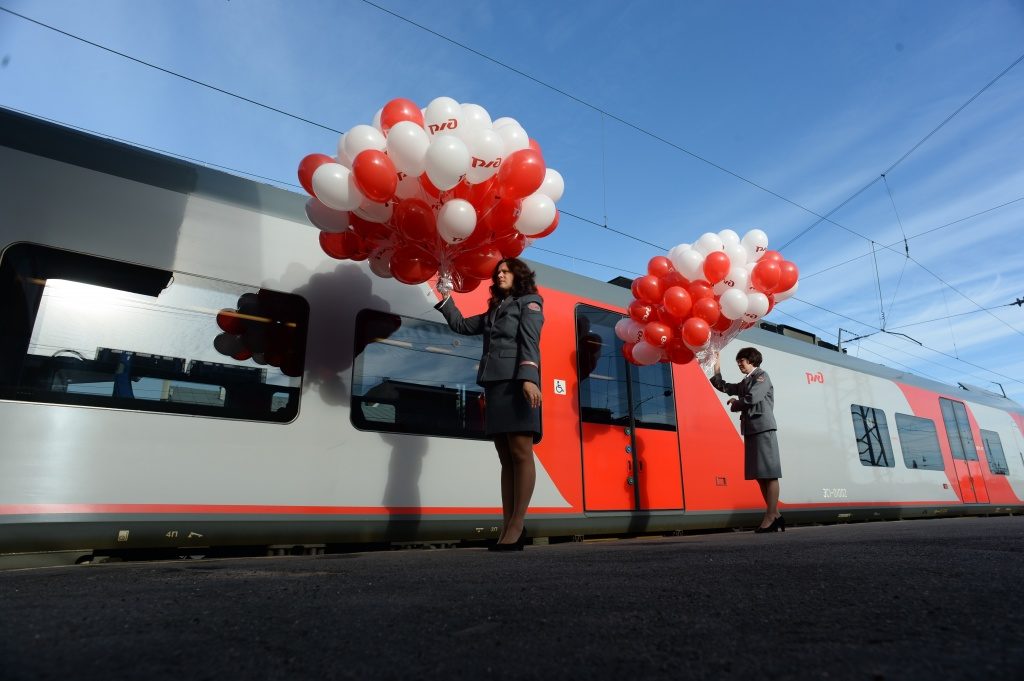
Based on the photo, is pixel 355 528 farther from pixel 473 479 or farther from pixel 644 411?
pixel 644 411

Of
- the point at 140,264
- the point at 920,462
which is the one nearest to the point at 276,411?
the point at 140,264

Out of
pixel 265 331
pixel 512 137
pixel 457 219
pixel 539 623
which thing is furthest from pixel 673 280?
pixel 539 623

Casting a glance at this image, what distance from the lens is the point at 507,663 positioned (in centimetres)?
99

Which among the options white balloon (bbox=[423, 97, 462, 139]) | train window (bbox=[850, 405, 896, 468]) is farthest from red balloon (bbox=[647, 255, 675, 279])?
train window (bbox=[850, 405, 896, 468])

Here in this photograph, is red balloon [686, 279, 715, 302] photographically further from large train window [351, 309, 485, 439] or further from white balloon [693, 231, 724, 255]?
large train window [351, 309, 485, 439]

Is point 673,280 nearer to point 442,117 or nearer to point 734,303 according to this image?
point 734,303

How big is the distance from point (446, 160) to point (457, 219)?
0.31m

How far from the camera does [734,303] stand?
4.55 metres

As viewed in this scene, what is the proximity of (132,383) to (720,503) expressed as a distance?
4.97 metres

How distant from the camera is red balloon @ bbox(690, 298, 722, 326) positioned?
15.2ft

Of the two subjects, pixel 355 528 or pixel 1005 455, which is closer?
pixel 355 528

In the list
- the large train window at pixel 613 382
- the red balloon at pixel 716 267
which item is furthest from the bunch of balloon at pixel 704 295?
the large train window at pixel 613 382

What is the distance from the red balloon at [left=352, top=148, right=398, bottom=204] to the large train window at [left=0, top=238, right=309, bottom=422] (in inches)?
39.7

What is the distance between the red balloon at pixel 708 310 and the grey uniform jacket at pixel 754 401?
30.1 inches
